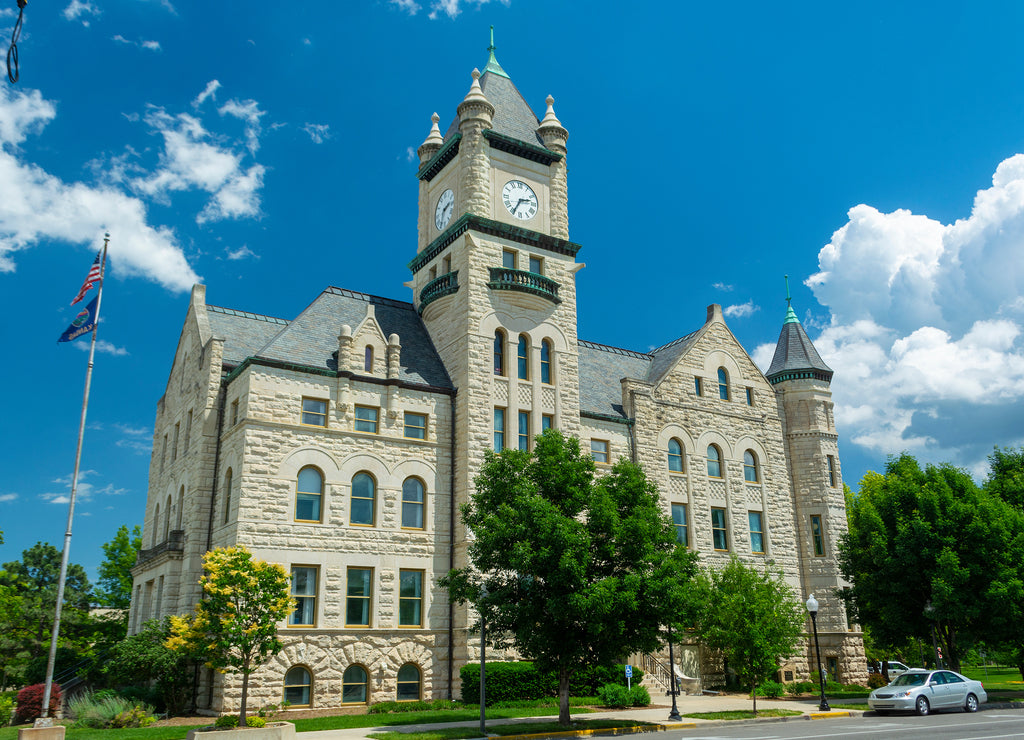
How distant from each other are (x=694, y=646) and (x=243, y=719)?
20.8 m

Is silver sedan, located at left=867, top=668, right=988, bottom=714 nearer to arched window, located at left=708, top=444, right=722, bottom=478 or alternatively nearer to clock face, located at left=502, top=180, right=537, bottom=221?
arched window, located at left=708, top=444, right=722, bottom=478

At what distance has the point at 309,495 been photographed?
29.1 m

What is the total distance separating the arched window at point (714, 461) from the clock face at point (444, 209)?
16.5 meters

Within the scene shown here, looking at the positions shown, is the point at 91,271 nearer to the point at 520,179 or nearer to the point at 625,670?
the point at 520,179

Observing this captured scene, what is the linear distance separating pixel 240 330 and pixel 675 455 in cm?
2030

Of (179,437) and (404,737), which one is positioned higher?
(179,437)

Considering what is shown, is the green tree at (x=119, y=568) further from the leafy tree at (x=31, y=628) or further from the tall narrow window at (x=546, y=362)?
the tall narrow window at (x=546, y=362)

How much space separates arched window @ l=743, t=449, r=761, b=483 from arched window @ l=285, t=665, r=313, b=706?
2284cm

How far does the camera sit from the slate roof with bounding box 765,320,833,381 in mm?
42969

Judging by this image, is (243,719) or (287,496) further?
(287,496)

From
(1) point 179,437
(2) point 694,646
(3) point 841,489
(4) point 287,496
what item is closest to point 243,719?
(4) point 287,496

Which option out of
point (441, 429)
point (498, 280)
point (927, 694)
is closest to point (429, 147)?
point (498, 280)

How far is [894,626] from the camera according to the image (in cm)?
3284

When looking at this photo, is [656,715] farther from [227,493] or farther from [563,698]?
[227,493]
